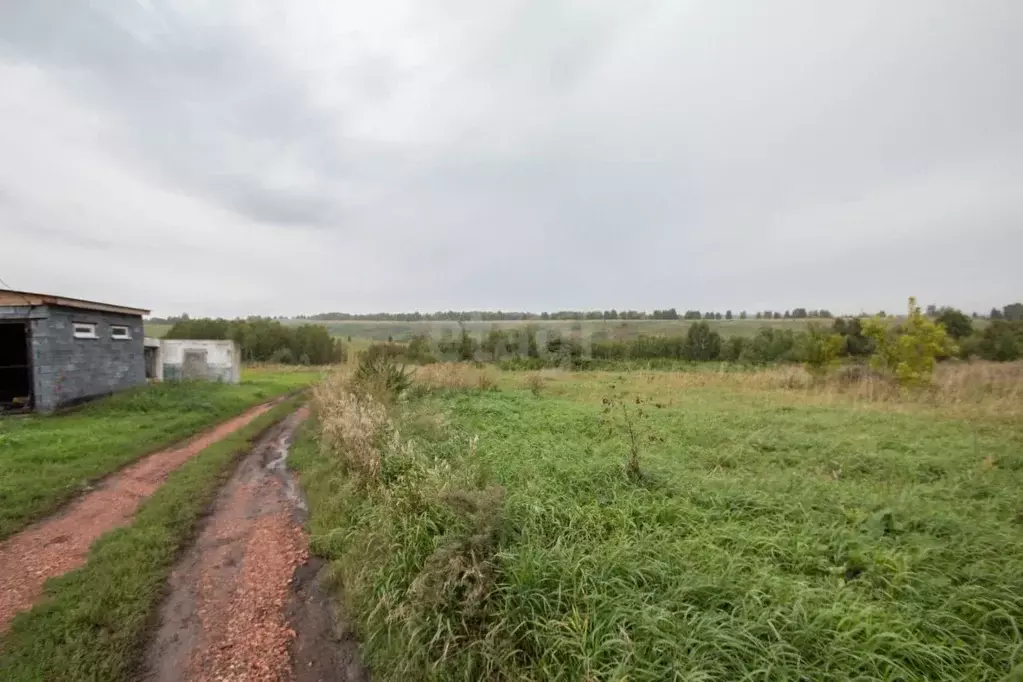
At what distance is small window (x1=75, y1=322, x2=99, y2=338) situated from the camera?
37.5 feet

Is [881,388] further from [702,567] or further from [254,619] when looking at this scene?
[254,619]

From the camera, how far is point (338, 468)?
6215 mm

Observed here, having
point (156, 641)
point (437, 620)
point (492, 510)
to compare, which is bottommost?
point (156, 641)

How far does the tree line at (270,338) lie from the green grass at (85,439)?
25987mm

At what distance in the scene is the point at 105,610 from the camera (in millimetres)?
Answer: 3354

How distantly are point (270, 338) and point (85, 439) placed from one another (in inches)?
1386

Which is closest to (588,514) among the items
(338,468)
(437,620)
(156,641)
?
(437,620)

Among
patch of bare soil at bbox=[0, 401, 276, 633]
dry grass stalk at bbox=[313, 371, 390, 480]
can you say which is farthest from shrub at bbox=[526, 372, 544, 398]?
patch of bare soil at bbox=[0, 401, 276, 633]

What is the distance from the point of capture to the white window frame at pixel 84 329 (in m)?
11.4

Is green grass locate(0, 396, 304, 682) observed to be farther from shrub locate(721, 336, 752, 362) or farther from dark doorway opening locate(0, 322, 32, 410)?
shrub locate(721, 336, 752, 362)

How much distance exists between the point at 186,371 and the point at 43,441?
43.0 ft

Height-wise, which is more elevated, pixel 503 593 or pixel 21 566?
pixel 503 593

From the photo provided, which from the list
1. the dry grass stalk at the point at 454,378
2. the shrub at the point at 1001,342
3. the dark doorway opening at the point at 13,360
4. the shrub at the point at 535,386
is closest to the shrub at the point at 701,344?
the shrub at the point at 1001,342

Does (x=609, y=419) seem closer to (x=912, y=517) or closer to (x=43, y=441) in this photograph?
(x=912, y=517)
